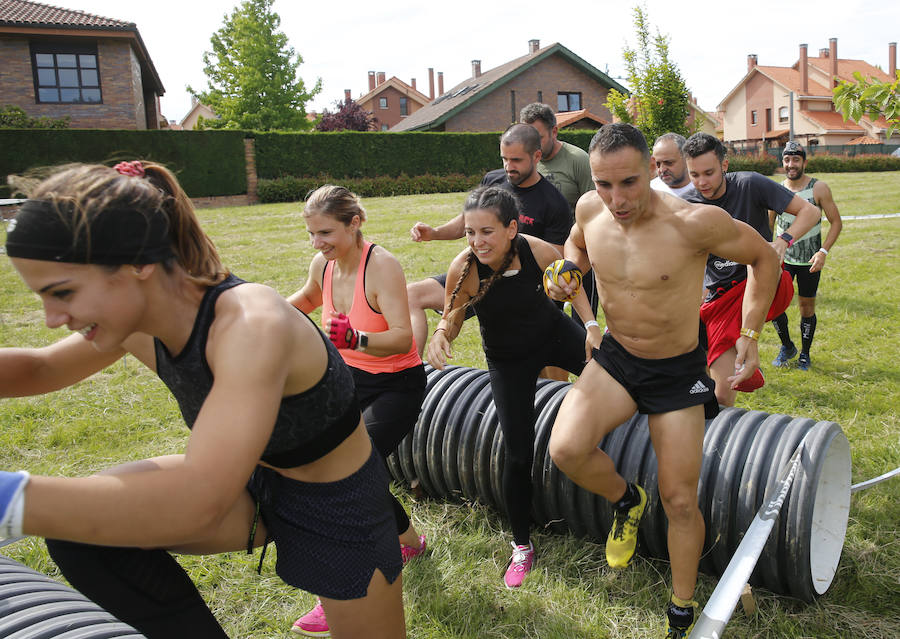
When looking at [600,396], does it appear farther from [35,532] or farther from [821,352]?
[821,352]

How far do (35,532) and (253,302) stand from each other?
0.75 m

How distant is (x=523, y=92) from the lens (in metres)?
43.5

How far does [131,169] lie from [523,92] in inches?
1737

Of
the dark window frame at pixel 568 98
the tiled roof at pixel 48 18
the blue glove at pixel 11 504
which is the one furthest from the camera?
the dark window frame at pixel 568 98

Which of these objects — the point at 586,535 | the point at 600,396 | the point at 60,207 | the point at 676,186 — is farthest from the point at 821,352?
the point at 60,207

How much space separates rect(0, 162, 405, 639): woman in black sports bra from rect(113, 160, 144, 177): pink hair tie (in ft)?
0.04

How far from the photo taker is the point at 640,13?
12844 mm

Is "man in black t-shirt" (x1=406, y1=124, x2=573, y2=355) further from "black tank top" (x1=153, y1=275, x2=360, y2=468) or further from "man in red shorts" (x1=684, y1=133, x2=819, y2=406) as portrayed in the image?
"black tank top" (x1=153, y1=275, x2=360, y2=468)

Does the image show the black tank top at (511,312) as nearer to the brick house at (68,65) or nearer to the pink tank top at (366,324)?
the pink tank top at (366,324)

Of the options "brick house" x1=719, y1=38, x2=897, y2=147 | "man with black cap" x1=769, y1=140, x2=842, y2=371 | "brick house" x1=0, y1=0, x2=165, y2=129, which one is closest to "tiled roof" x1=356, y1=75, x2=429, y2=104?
"brick house" x1=719, y1=38, x2=897, y2=147

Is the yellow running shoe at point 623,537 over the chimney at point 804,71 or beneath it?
beneath

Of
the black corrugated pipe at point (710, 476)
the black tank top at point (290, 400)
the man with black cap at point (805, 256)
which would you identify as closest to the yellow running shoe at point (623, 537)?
the black corrugated pipe at point (710, 476)

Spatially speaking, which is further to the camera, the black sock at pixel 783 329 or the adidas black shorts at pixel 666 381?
the black sock at pixel 783 329

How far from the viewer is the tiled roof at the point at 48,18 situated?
27.3 meters
